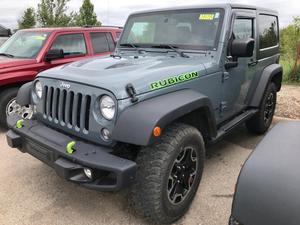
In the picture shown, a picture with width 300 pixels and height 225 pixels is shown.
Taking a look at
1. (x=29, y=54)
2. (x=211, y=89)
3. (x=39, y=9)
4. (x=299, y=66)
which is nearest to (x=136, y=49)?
(x=211, y=89)

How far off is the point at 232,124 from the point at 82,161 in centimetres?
213

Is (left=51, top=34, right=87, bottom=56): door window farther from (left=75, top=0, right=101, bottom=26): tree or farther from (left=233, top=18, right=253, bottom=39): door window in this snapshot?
(left=75, top=0, right=101, bottom=26): tree

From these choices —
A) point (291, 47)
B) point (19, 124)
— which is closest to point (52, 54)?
point (19, 124)

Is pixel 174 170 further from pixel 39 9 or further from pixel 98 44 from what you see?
pixel 39 9

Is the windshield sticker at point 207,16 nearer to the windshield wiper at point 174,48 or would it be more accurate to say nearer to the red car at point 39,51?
the windshield wiper at point 174,48

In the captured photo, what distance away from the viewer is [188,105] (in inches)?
106

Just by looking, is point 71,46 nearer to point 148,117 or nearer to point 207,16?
point 207,16

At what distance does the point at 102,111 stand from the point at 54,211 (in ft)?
3.78

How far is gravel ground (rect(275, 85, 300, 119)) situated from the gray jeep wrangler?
7.35ft

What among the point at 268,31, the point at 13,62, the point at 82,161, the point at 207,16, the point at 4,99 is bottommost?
the point at 4,99

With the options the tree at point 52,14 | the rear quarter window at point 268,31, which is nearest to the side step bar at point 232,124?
the rear quarter window at point 268,31

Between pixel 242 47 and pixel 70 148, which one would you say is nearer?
pixel 70 148

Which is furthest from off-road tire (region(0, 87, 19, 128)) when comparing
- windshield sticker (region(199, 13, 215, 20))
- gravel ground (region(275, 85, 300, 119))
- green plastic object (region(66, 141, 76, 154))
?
gravel ground (region(275, 85, 300, 119))

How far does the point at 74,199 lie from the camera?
318cm
